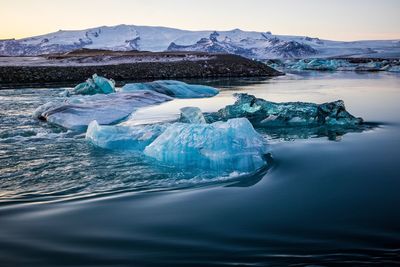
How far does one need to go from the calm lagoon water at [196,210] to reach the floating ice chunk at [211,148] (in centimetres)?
23

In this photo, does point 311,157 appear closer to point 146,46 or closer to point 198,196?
point 198,196

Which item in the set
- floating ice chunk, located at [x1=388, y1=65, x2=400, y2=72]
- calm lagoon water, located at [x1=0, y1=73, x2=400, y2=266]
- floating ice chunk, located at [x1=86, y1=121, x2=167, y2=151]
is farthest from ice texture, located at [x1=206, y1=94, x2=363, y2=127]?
floating ice chunk, located at [x1=388, y1=65, x2=400, y2=72]

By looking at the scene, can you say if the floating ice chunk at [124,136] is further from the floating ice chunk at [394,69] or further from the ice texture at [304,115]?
the floating ice chunk at [394,69]

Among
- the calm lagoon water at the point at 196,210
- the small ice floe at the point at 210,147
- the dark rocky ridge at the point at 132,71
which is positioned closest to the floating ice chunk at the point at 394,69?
Result: the dark rocky ridge at the point at 132,71

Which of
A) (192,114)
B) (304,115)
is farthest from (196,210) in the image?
(304,115)

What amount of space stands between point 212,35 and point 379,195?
5432 inches

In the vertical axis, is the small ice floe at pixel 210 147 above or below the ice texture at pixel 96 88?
below

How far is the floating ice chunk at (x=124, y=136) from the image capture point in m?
5.62

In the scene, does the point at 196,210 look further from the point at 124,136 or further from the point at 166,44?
the point at 166,44

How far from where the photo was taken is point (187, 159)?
4703 millimetres

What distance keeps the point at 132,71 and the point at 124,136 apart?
20.7 m

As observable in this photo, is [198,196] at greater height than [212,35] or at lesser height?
lesser

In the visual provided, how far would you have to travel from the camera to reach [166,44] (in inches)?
4734

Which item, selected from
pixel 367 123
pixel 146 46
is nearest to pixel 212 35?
pixel 146 46
